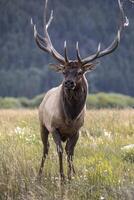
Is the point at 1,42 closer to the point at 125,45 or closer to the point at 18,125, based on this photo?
the point at 125,45

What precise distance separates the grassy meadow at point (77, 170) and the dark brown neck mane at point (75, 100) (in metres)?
0.73

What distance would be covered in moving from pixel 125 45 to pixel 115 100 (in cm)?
4103

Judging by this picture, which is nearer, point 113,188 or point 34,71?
point 113,188

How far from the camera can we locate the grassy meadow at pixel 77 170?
25.9 feet

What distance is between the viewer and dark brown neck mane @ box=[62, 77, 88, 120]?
8922mm

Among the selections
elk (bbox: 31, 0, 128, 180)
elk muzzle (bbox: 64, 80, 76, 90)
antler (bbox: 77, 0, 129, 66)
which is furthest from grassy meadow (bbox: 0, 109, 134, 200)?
A: antler (bbox: 77, 0, 129, 66)

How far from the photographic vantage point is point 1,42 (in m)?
80.6

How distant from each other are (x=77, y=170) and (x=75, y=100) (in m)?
0.95

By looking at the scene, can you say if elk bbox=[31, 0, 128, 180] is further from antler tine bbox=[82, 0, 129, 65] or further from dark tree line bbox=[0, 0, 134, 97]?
dark tree line bbox=[0, 0, 134, 97]

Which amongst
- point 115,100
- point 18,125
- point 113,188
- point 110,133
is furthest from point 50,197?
point 115,100

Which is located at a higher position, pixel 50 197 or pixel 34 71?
pixel 50 197

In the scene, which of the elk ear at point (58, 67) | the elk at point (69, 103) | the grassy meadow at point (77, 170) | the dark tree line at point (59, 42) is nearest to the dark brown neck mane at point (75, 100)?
the elk at point (69, 103)

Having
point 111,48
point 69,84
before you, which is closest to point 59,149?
point 69,84

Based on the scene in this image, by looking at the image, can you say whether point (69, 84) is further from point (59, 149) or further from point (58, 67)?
point (59, 149)
